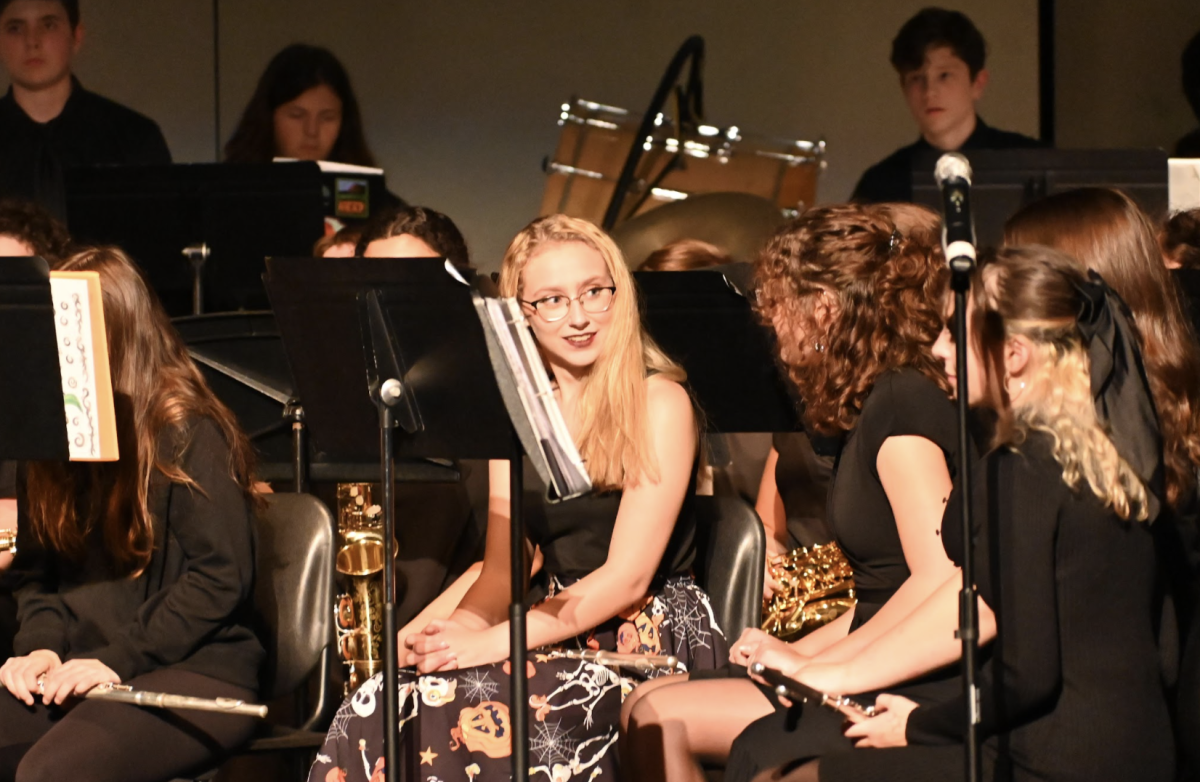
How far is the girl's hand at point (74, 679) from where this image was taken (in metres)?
2.51

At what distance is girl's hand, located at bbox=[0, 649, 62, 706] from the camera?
2.56m

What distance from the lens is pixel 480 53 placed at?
20.9 ft

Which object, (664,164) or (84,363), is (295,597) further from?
(664,164)

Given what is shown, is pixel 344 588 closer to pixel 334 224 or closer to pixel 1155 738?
pixel 334 224

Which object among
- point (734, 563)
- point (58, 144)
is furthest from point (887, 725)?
point (58, 144)

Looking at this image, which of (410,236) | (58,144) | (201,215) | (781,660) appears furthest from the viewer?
(58,144)

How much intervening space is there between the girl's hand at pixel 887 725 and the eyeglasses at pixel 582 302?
3.31 feet

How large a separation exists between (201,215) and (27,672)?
6.65 feet

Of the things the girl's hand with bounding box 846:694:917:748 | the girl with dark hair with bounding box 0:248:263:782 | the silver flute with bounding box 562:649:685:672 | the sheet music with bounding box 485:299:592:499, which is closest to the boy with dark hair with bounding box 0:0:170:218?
the girl with dark hair with bounding box 0:248:263:782

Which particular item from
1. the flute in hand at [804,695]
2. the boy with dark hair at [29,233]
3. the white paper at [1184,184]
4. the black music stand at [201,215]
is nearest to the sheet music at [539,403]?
the flute in hand at [804,695]

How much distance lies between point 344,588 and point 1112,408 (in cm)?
213

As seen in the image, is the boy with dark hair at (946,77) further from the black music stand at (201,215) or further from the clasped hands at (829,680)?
the clasped hands at (829,680)

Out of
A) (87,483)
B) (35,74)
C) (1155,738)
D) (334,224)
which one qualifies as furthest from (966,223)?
(35,74)

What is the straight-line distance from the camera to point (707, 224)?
15.6 ft
